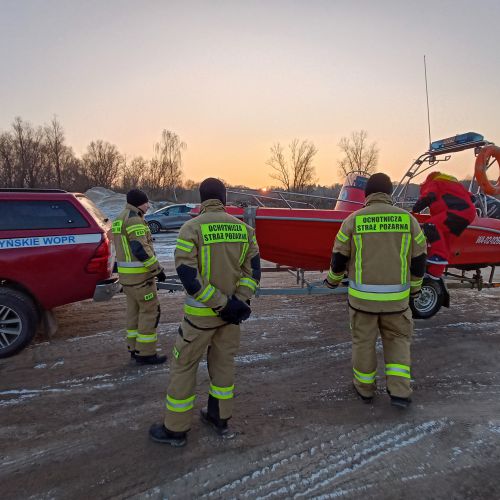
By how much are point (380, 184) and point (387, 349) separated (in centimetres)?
143

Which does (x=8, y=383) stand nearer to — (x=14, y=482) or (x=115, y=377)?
(x=115, y=377)

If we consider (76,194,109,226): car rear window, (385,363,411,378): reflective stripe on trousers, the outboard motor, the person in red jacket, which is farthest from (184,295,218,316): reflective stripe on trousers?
the outboard motor

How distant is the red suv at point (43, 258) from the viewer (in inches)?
168

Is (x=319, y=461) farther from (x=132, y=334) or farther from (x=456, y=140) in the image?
(x=456, y=140)

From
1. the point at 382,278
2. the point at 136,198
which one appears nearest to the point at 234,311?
the point at 382,278

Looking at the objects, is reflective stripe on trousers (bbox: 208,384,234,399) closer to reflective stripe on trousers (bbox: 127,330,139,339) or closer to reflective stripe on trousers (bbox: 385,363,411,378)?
reflective stripe on trousers (bbox: 385,363,411,378)

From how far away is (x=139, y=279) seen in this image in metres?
4.14

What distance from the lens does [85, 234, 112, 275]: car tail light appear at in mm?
4559

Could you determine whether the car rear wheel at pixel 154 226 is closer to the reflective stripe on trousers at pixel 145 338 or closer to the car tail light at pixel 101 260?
the car tail light at pixel 101 260

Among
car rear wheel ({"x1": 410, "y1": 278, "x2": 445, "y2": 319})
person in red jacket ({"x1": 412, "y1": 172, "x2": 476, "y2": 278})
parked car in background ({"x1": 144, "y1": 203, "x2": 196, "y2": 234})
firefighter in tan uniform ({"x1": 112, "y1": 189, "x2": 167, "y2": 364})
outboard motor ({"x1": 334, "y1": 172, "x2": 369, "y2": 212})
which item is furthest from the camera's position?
parked car in background ({"x1": 144, "y1": 203, "x2": 196, "y2": 234})

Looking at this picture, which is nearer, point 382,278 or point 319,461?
point 319,461

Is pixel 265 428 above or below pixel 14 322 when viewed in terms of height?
below

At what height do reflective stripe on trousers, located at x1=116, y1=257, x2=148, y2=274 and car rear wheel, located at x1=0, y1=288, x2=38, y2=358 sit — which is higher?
reflective stripe on trousers, located at x1=116, y1=257, x2=148, y2=274

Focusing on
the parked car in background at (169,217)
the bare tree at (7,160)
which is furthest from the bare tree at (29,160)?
the parked car in background at (169,217)
